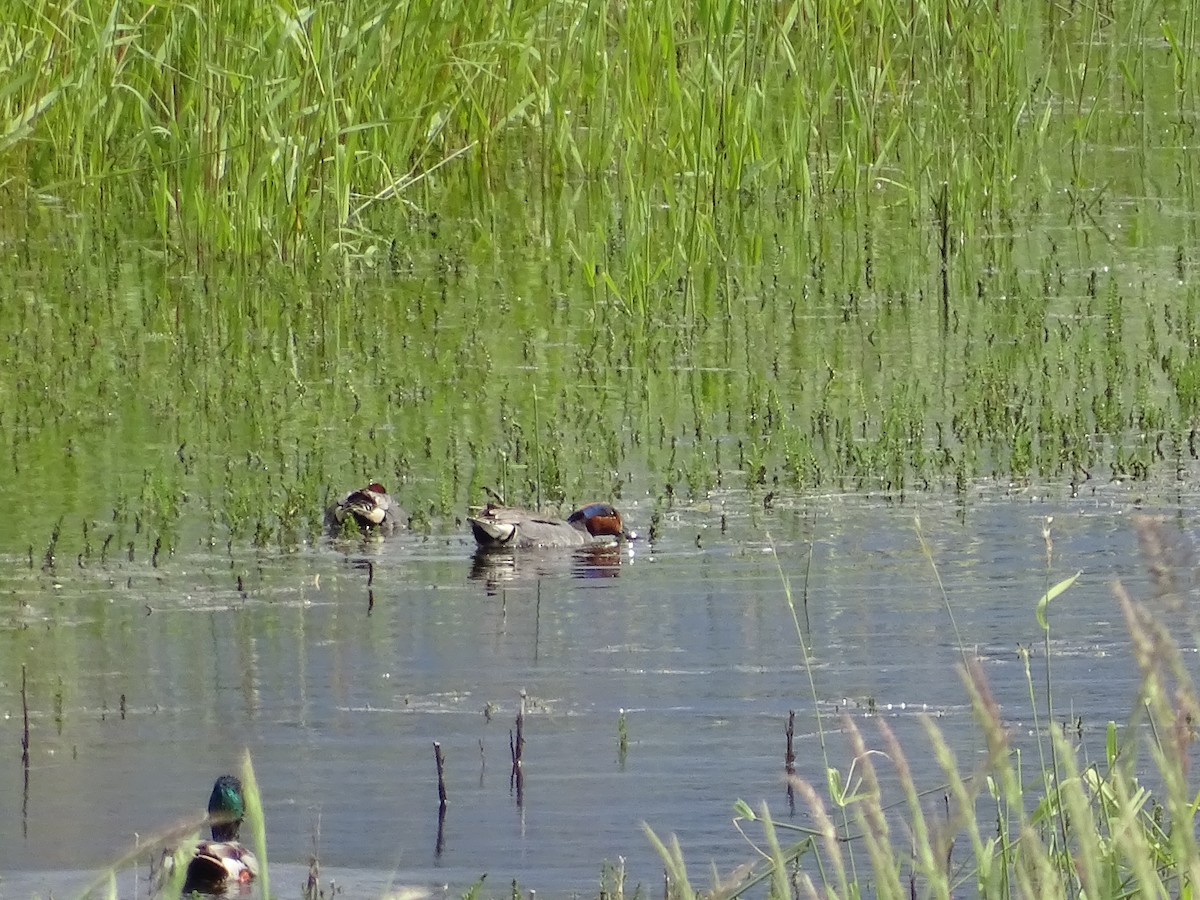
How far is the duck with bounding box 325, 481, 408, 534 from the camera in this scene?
25.9 feet

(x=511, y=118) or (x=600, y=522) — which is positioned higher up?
(x=511, y=118)

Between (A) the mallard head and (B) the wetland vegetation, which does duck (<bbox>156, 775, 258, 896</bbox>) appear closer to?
(B) the wetland vegetation

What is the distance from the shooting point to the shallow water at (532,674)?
5371 millimetres

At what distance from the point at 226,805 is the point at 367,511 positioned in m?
2.59

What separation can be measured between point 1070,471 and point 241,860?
4162 mm

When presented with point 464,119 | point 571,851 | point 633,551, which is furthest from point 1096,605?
point 464,119

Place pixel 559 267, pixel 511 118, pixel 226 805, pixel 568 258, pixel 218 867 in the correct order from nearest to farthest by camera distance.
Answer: pixel 218 867 → pixel 226 805 → pixel 559 267 → pixel 568 258 → pixel 511 118

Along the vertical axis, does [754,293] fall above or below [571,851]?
above

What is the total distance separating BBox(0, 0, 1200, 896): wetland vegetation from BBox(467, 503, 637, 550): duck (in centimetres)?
35

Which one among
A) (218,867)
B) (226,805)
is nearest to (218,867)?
(218,867)

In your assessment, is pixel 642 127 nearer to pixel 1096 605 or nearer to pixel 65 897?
pixel 1096 605

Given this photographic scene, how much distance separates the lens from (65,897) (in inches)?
195

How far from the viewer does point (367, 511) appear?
25.9ft

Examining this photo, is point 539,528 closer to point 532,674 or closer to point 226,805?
point 532,674
